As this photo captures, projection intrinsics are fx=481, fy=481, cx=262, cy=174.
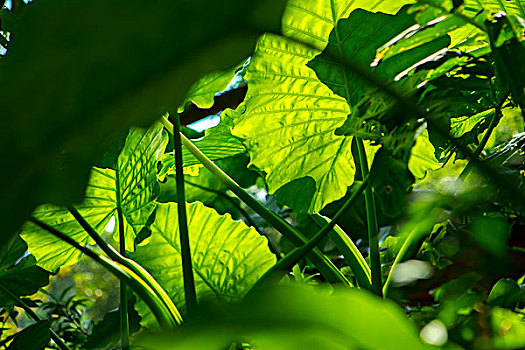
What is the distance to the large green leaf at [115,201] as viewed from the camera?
27.2 inches

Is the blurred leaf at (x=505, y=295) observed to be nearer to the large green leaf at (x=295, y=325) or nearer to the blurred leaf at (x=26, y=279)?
the large green leaf at (x=295, y=325)

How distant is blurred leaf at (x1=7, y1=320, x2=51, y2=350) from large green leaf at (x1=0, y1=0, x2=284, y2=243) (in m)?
0.58

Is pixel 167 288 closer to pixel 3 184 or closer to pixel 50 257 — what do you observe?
pixel 50 257

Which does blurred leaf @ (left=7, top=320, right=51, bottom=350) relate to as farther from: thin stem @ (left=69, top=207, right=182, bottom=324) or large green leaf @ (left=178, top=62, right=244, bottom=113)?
large green leaf @ (left=178, top=62, right=244, bottom=113)

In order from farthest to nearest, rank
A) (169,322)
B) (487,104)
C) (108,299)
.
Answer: (108,299) → (487,104) → (169,322)

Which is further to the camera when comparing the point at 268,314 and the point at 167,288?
the point at 167,288

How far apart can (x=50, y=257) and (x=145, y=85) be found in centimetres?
83

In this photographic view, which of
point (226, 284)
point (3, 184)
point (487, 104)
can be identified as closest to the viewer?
point (3, 184)

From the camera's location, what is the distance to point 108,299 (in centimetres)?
648

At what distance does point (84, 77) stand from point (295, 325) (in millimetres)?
104

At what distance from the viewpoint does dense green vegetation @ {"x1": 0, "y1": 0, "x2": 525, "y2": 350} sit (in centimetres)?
15

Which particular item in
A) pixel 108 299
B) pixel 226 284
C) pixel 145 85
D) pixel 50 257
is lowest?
pixel 108 299

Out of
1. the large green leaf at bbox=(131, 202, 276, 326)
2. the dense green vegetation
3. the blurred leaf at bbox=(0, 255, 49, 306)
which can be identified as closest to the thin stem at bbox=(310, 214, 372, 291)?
the dense green vegetation

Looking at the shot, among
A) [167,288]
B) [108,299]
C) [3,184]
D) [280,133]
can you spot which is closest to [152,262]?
[167,288]
